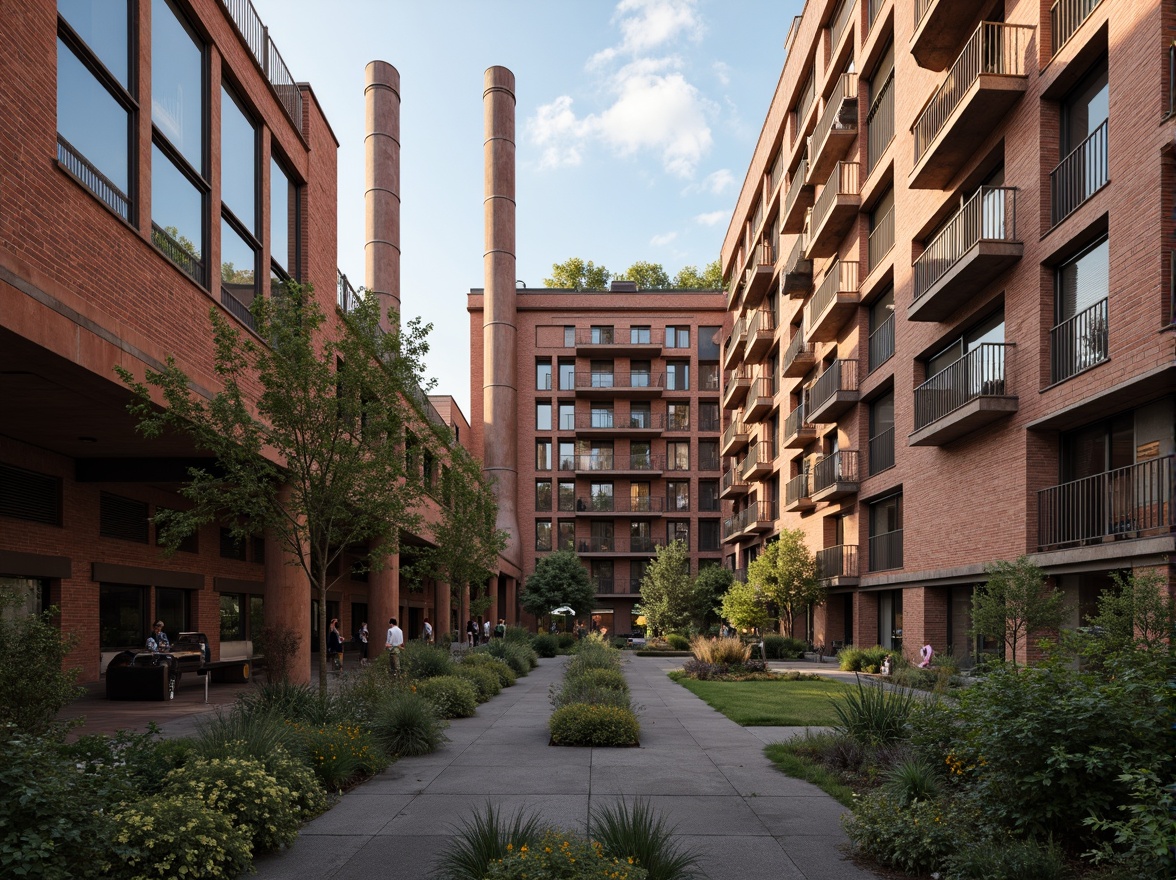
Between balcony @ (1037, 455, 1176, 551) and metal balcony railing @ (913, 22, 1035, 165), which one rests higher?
metal balcony railing @ (913, 22, 1035, 165)

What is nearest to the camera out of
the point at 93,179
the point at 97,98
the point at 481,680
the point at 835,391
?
the point at 93,179

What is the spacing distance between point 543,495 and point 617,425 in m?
7.20

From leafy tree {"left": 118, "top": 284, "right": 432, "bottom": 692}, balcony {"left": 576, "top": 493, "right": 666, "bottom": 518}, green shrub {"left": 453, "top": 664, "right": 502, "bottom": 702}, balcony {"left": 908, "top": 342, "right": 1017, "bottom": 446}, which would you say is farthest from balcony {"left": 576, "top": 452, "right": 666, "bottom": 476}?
leafy tree {"left": 118, "top": 284, "right": 432, "bottom": 692}

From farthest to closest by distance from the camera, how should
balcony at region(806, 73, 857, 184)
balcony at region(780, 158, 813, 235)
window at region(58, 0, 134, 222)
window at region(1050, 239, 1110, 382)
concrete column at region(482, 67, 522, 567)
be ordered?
concrete column at region(482, 67, 522, 567) → balcony at region(780, 158, 813, 235) → balcony at region(806, 73, 857, 184) → window at region(1050, 239, 1110, 382) → window at region(58, 0, 134, 222)

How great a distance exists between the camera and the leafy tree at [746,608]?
116ft

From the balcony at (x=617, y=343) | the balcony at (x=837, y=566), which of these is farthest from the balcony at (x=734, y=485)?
the balcony at (x=837, y=566)

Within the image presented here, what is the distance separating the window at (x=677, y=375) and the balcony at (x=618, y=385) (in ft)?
3.98

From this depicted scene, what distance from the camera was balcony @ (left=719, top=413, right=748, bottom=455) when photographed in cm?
5425

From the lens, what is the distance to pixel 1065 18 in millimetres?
18094

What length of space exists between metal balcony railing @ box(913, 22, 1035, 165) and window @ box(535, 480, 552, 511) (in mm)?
44569

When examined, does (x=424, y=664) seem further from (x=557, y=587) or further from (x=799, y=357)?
(x=557, y=587)

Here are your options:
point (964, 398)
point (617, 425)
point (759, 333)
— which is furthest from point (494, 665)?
point (617, 425)

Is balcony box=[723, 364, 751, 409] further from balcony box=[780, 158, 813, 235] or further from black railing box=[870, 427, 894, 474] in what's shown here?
black railing box=[870, 427, 894, 474]

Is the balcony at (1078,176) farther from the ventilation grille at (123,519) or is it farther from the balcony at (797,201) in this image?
the ventilation grille at (123,519)
